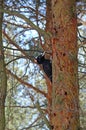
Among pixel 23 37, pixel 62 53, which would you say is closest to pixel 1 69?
pixel 62 53

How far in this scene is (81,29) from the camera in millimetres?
5211

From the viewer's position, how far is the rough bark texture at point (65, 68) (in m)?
2.71

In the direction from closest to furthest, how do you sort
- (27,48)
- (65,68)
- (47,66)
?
(65,68)
(47,66)
(27,48)

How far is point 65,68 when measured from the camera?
9.18 ft

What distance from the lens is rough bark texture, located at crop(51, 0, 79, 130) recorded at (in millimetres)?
2709

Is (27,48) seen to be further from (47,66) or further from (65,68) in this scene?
(65,68)

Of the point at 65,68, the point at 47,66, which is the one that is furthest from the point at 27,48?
the point at 65,68

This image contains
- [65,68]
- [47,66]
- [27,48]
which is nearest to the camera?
[65,68]

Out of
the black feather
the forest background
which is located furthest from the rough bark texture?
the forest background

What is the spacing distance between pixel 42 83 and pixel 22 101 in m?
0.41

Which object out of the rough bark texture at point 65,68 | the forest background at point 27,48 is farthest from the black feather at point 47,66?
the forest background at point 27,48

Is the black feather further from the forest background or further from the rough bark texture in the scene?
the forest background

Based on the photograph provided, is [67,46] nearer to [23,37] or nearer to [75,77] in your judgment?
[75,77]

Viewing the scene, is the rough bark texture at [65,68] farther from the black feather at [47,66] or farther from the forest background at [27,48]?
the forest background at [27,48]
